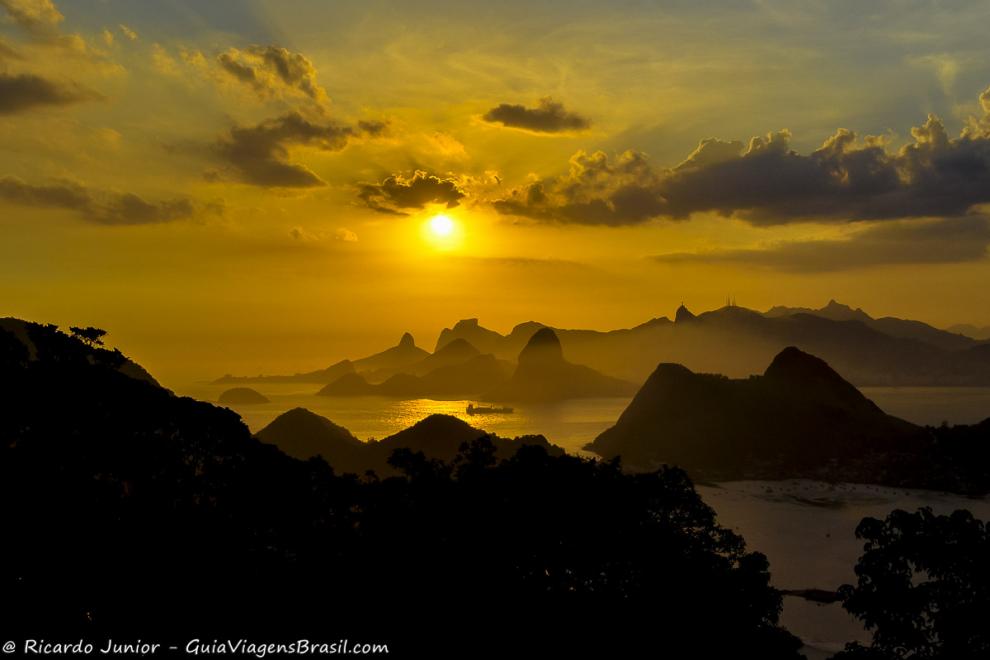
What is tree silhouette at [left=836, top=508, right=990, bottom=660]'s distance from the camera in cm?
2400

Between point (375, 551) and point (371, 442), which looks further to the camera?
point (371, 442)

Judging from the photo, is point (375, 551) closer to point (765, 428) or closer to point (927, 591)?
point (927, 591)

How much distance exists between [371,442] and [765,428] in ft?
283

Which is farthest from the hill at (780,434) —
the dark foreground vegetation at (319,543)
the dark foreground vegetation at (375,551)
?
the dark foreground vegetation at (319,543)

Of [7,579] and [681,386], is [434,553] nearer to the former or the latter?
[7,579]

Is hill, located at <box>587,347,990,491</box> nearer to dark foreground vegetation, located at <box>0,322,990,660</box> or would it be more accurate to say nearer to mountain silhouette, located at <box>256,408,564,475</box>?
mountain silhouette, located at <box>256,408,564,475</box>

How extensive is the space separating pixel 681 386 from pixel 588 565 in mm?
149774

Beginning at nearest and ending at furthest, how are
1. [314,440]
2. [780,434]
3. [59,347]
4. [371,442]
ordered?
[59,347] → [371,442] → [314,440] → [780,434]

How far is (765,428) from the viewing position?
157875 millimetres

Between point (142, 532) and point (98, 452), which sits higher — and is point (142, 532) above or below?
below

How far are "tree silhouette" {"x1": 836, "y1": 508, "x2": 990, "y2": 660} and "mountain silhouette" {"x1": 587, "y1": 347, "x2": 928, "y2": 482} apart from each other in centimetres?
11866

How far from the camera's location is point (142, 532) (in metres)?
25.8

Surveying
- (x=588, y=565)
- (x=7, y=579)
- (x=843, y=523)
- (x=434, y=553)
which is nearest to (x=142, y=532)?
(x=7, y=579)

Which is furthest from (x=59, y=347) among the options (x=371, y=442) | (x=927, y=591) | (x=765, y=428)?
(x=765, y=428)
